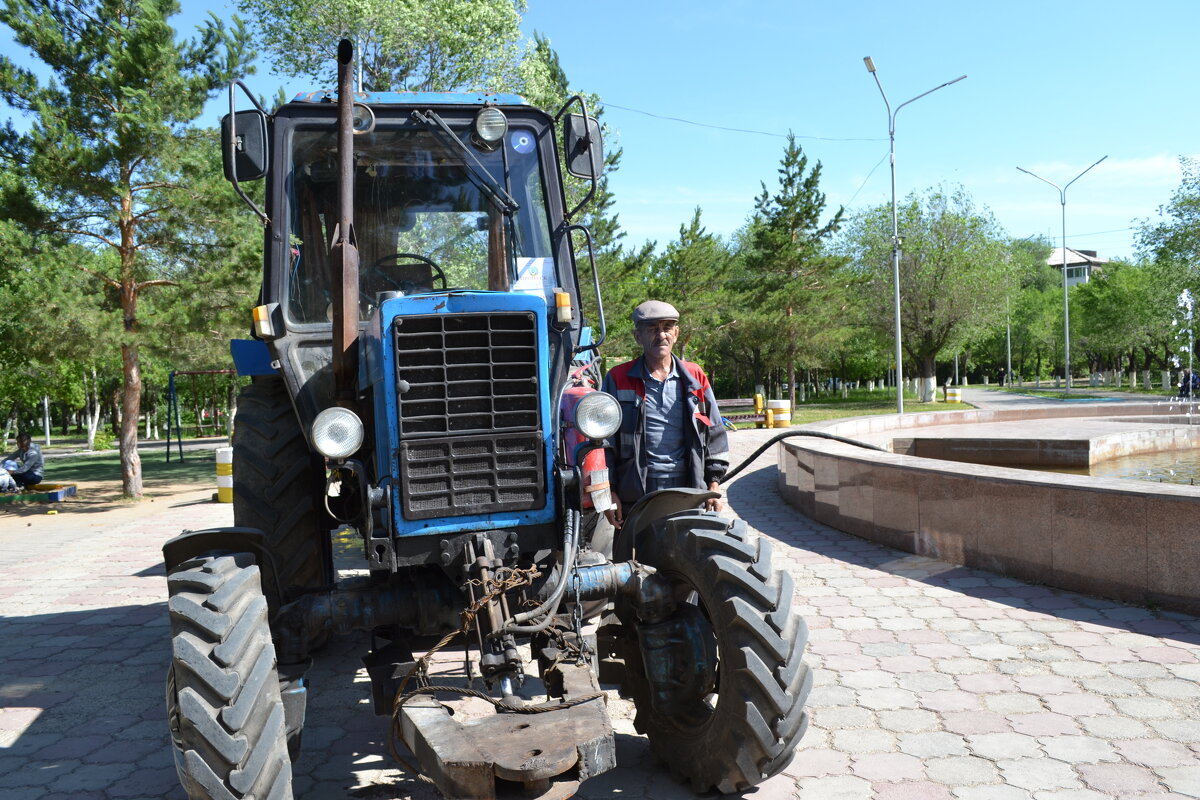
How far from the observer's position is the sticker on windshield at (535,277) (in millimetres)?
4770

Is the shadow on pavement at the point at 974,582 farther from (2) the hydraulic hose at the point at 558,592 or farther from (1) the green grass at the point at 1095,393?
(1) the green grass at the point at 1095,393

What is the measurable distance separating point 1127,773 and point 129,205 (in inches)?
611

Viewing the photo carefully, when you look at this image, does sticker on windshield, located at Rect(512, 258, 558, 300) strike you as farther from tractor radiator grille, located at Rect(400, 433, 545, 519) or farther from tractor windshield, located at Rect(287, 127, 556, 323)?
tractor radiator grille, located at Rect(400, 433, 545, 519)

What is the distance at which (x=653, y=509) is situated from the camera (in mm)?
4285

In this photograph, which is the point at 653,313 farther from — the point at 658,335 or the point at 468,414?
the point at 468,414

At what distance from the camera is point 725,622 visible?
3463 mm

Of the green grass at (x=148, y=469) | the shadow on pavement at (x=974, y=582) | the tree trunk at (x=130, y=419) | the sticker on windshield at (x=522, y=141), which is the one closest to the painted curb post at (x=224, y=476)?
the tree trunk at (x=130, y=419)

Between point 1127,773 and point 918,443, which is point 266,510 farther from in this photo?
point 918,443

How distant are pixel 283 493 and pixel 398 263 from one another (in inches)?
53.9

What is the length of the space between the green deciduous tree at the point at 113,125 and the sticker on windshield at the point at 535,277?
450 inches

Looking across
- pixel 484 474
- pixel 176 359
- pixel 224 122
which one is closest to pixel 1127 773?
pixel 484 474

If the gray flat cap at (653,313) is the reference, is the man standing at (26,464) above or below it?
below

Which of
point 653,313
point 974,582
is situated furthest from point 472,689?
point 974,582

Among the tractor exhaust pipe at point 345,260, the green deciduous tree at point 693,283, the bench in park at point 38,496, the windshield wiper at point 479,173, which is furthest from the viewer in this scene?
the green deciduous tree at point 693,283
